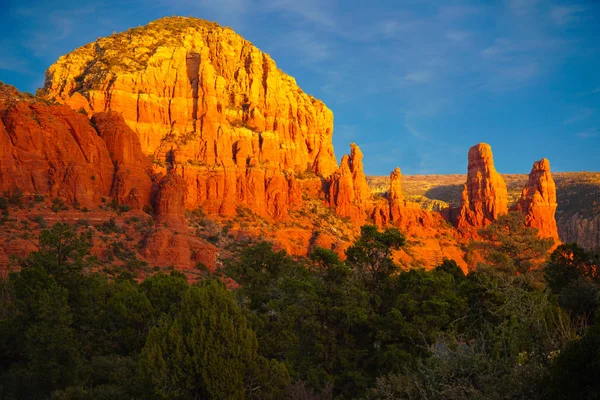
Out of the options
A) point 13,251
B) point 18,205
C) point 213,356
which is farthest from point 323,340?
point 18,205

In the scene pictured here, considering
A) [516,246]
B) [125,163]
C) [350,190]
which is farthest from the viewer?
[350,190]

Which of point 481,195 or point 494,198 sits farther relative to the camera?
point 481,195

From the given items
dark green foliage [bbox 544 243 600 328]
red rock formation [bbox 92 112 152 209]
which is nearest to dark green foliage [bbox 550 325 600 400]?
dark green foliage [bbox 544 243 600 328]

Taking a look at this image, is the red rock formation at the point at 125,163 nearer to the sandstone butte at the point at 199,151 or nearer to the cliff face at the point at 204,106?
the sandstone butte at the point at 199,151

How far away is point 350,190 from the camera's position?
97062mm

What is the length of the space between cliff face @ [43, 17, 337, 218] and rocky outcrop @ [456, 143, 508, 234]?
100ft

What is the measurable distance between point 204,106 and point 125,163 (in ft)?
84.3

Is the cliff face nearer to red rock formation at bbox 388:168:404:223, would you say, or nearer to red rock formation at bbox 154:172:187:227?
red rock formation at bbox 154:172:187:227

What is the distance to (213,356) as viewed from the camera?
18531 millimetres

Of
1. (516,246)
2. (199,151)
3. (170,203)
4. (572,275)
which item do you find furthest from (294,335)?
(199,151)

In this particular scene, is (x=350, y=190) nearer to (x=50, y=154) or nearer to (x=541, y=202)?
(x=541, y=202)

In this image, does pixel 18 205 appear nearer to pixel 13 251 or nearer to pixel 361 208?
pixel 13 251

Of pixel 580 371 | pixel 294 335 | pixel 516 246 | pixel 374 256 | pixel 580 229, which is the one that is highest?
pixel 580 229

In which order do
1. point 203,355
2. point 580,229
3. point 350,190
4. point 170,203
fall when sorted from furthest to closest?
point 580,229
point 350,190
point 170,203
point 203,355
